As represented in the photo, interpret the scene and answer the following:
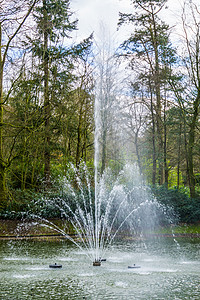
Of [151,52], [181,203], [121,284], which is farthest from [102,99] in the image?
[121,284]

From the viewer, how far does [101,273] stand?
24.5 ft

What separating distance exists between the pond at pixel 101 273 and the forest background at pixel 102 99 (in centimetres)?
608

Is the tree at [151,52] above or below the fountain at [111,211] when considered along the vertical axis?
above

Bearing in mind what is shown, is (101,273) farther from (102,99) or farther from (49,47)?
(102,99)

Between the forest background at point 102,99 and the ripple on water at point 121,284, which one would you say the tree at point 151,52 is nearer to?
the forest background at point 102,99

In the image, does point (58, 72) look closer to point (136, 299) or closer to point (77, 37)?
point (77, 37)

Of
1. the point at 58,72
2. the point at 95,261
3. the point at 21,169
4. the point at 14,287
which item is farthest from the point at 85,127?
the point at 14,287

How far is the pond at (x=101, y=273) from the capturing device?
6.03m

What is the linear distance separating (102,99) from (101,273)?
52.9ft

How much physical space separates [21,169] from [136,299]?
1360cm

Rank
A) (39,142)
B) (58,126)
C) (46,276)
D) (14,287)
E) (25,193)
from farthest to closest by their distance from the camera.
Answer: (58,126)
(39,142)
(25,193)
(46,276)
(14,287)

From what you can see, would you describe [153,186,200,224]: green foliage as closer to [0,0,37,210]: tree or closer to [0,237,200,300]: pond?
[0,237,200,300]: pond

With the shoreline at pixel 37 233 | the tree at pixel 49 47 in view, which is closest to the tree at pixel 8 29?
the shoreline at pixel 37 233

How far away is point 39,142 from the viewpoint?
1759 centimetres
